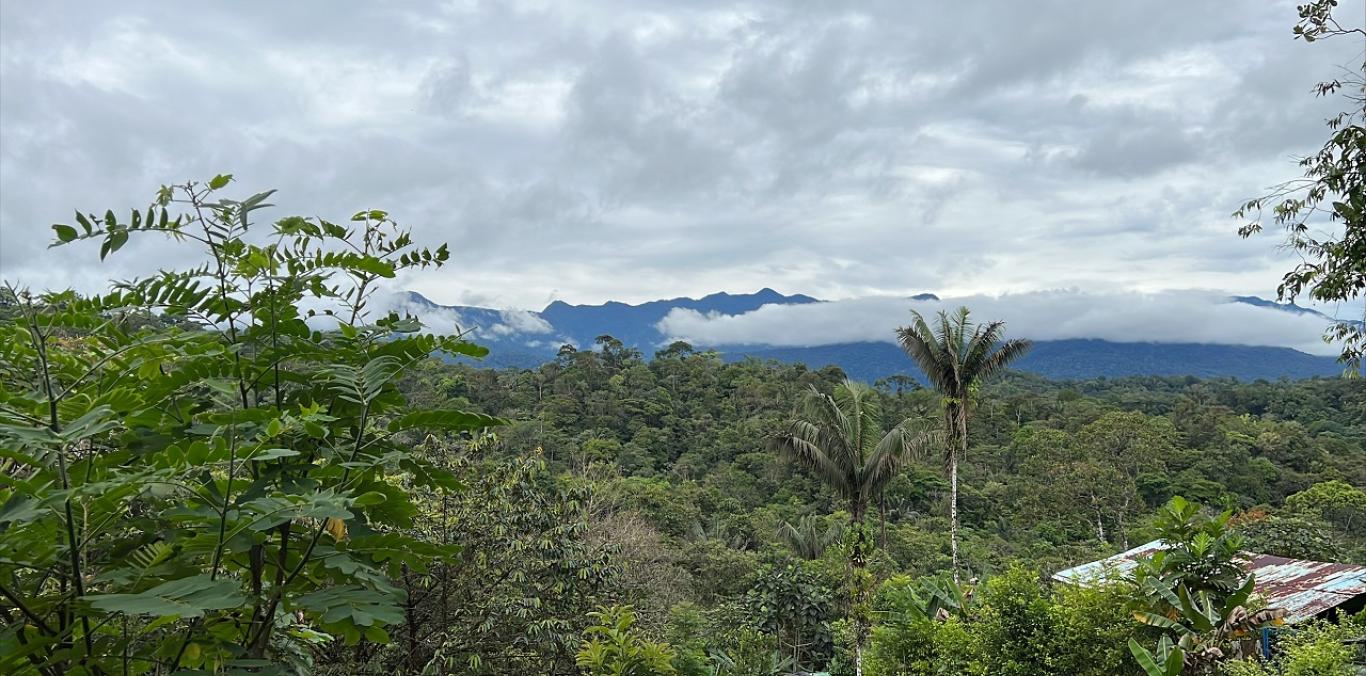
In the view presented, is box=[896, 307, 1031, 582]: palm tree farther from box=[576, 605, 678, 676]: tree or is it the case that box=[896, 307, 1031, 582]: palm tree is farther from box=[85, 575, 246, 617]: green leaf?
box=[85, 575, 246, 617]: green leaf

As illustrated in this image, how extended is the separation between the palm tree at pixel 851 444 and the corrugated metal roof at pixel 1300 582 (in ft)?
13.5

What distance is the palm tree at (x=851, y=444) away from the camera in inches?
607

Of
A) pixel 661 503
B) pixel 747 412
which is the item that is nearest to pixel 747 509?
pixel 661 503

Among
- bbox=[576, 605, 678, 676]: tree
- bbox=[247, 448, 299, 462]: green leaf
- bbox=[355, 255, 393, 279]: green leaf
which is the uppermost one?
bbox=[355, 255, 393, 279]: green leaf

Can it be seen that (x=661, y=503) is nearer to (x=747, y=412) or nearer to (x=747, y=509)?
(x=747, y=509)

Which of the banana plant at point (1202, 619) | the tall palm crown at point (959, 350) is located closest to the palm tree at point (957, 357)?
the tall palm crown at point (959, 350)

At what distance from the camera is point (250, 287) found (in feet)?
5.17

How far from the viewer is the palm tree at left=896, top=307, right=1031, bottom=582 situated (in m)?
14.8

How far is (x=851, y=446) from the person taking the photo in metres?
15.7

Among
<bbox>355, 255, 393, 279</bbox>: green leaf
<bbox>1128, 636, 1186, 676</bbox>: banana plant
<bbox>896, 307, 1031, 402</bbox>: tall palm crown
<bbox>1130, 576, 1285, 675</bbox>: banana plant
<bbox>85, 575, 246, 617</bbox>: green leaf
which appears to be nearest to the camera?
<bbox>85, 575, 246, 617</bbox>: green leaf

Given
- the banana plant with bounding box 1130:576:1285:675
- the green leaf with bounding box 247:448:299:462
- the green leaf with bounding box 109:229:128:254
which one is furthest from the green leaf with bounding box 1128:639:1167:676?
the green leaf with bounding box 109:229:128:254

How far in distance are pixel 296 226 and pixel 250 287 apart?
0.53ft

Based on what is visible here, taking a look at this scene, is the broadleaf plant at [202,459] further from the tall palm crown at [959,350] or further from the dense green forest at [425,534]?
the tall palm crown at [959,350]

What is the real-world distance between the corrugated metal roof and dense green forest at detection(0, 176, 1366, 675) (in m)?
1.89
